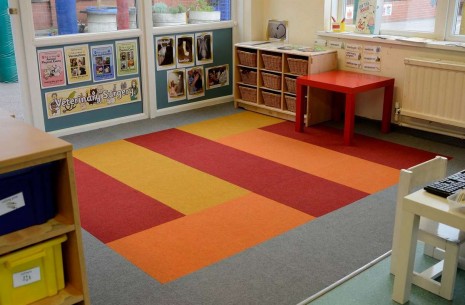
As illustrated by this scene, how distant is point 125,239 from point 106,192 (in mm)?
747

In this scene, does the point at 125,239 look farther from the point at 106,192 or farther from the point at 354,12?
the point at 354,12

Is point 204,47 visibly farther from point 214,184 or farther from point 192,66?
point 214,184

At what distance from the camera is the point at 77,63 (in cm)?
511

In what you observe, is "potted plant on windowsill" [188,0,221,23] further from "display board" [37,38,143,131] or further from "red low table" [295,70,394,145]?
"red low table" [295,70,394,145]

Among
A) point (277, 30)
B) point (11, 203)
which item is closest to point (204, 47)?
point (277, 30)

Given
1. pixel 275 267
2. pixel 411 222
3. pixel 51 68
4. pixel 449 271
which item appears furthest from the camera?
pixel 51 68

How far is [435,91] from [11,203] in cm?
389

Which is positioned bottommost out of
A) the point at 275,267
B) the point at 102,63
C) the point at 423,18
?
the point at 275,267

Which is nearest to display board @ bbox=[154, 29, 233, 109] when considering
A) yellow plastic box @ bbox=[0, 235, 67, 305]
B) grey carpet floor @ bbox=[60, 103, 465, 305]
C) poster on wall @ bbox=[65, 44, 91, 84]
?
poster on wall @ bbox=[65, 44, 91, 84]

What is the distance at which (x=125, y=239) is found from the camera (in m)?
3.25

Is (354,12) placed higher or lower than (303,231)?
higher

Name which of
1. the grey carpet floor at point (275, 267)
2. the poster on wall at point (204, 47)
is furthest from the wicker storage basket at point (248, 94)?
the grey carpet floor at point (275, 267)

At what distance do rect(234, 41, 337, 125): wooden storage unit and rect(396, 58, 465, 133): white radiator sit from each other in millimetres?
837

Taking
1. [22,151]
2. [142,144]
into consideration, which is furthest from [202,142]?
[22,151]
